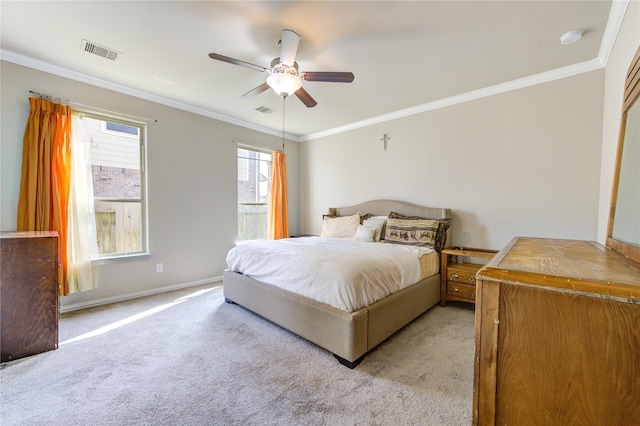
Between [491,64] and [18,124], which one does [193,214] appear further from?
[491,64]

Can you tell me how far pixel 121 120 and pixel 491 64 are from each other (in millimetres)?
4334

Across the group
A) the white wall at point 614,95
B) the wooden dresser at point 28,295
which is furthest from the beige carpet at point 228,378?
the white wall at point 614,95

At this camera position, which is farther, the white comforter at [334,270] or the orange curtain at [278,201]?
the orange curtain at [278,201]

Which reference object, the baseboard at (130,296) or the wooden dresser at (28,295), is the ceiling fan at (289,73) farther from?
the baseboard at (130,296)

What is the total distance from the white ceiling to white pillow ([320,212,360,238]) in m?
1.82

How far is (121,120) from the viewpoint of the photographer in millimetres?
3289

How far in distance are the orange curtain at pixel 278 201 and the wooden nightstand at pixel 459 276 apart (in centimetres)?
283

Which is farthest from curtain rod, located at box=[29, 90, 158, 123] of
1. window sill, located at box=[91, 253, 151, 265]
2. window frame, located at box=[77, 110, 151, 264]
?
window sill, located at box=[91, 253, 151, 265]

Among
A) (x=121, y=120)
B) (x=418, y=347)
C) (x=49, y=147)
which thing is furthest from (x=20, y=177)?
(x=418, y=347)

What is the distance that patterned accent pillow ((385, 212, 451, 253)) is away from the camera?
10.6 ft

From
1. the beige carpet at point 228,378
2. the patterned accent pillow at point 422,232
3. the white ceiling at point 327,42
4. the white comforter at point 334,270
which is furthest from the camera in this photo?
the patterned accent pillow at point 422,232

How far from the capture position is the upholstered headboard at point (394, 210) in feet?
11.5

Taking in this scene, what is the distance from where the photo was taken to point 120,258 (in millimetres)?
3232

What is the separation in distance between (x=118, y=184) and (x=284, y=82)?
8.63 feet
